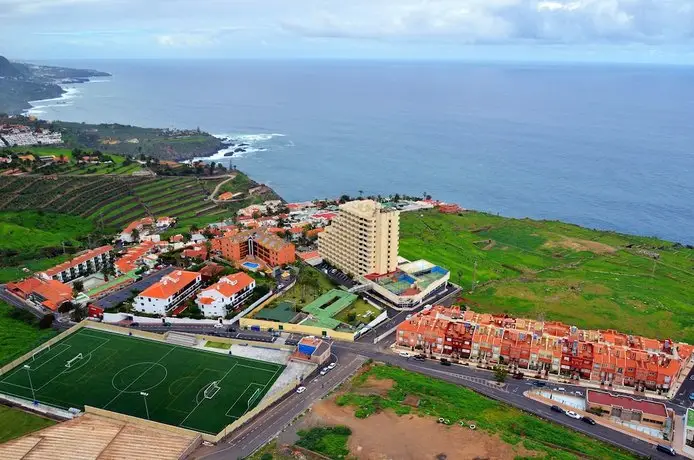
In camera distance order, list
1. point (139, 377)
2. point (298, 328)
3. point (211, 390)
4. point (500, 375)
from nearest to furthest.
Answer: point (211, 390) → point (500, 375) → point (139, 377) → point (298, 328)

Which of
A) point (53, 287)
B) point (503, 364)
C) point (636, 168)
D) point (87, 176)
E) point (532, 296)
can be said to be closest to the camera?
point (503, 364)

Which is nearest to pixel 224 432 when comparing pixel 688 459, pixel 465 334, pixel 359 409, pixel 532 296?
pixel 359 409

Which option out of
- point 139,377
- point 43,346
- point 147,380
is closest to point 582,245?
point 147,380

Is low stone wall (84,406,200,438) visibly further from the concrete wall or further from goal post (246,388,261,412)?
the concrete wall

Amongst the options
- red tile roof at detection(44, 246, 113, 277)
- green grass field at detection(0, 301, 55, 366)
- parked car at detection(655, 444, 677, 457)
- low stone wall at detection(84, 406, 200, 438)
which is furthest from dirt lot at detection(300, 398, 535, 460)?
red tile roof at detection(44, 246, 113, 277)

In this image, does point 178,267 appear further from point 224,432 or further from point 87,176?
point 87,176

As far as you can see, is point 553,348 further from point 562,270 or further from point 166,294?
point 166,294
